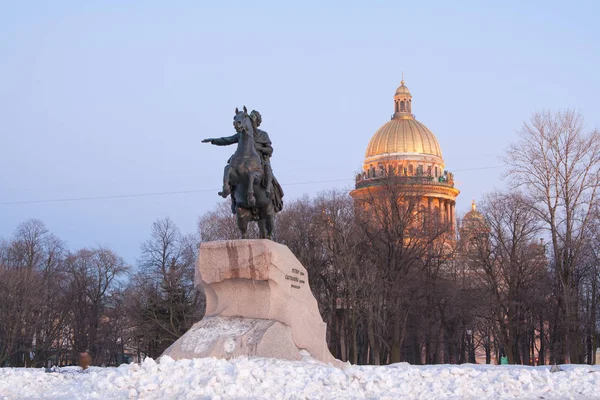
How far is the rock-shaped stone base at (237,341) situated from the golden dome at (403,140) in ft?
268

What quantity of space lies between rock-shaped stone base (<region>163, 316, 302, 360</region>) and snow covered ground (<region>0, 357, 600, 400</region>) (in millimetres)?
1046

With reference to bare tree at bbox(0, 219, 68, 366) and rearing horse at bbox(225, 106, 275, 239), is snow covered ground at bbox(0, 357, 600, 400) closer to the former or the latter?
rearing horse at bbox(225, 106, 275, 239)

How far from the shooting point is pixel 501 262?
1754 inches

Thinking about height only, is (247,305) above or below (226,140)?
below

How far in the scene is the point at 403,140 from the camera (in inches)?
3944

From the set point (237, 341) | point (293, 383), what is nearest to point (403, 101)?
point (237, 341)

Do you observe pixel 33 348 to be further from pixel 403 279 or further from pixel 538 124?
pixel 538 124

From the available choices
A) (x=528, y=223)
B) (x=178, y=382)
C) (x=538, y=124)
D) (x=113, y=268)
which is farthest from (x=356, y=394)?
(x=113, y=268)

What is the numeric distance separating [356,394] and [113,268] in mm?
56300

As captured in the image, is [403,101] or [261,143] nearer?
[261,143]

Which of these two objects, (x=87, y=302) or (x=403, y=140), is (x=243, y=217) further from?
(x=403, y=140)

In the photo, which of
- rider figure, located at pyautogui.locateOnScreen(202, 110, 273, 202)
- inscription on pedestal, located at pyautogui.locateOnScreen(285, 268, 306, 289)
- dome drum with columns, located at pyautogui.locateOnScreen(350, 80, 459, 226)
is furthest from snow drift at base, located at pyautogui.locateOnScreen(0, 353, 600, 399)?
dome drum with columns, located at pyautogui.locateOnScreen(350, 80, 459, 226)

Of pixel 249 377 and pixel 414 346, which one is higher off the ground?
pixel 414 346

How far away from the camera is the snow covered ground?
14031 mm
